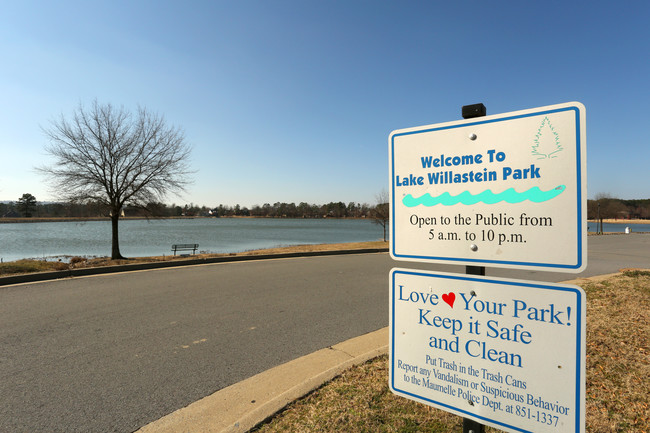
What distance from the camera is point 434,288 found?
1.65 meters

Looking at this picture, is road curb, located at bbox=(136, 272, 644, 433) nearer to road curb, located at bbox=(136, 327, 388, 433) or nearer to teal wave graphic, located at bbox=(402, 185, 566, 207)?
road curb, located at bbox=(136, 327, 388, 433)

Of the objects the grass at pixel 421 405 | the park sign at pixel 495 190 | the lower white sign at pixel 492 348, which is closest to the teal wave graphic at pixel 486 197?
the park sign at pixel 495 190

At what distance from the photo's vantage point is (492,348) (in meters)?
1.50

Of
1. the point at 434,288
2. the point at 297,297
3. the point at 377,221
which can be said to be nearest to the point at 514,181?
the point at 434,288

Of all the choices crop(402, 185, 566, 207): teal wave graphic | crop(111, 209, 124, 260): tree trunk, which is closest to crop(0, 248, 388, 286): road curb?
crop(111, 209, 124, 260): tree trunk

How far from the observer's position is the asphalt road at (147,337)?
11.0ft

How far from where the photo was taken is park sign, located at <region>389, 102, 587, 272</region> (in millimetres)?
1349

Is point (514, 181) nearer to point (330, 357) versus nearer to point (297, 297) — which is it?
point (330, 357)

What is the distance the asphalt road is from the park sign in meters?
3.03

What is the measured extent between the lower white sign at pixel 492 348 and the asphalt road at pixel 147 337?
8.75 ft

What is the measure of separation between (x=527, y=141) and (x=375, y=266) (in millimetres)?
11328

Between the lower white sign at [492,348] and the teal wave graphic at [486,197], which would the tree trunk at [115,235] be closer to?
the lower white sign at [492,348]

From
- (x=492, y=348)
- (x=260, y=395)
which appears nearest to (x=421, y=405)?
(x=260, y=395)

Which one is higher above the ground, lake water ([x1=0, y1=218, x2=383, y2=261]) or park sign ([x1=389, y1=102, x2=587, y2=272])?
park sign ([x1=389, y1=102, x2=587, y2=272])
